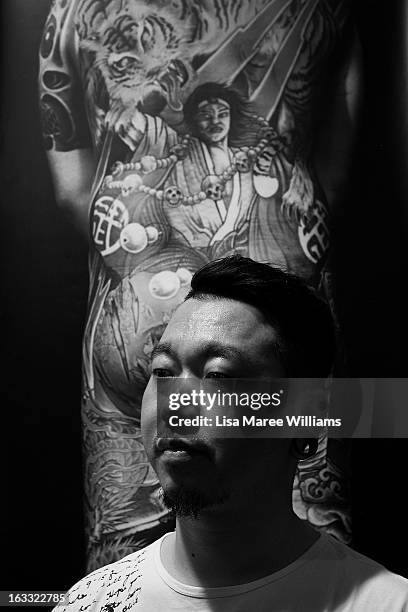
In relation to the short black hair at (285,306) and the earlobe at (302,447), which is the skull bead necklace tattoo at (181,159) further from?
the earlobe at (302,447)

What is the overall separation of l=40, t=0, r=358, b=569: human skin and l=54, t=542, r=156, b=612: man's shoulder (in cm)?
47

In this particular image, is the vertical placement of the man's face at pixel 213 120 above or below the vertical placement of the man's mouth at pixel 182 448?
above

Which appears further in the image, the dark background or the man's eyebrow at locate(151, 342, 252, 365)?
the dark background

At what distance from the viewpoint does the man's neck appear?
178cm

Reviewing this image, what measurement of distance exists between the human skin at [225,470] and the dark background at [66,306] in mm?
608

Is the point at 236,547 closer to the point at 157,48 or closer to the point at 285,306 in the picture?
the point at 285,306

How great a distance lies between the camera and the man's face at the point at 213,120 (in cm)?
270

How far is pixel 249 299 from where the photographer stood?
1.87 meters

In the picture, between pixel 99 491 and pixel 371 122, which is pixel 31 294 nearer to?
pixel 99 491

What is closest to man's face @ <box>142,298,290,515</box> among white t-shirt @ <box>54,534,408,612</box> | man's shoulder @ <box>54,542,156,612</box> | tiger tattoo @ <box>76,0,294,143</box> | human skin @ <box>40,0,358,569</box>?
white t-shirt @ <box>54,534,408,612</box>

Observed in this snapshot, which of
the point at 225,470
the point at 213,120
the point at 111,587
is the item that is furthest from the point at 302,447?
the point at 213,120

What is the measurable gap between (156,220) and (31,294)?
1.66 ft

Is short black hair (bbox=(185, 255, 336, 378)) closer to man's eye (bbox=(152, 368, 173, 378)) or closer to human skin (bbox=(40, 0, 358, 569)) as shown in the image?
man's eye (bbox=(152, 368, 173, 378))

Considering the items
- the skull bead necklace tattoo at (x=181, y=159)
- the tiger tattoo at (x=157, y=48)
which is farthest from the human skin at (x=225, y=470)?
the tiger tattoo at (x=157, y=48)
